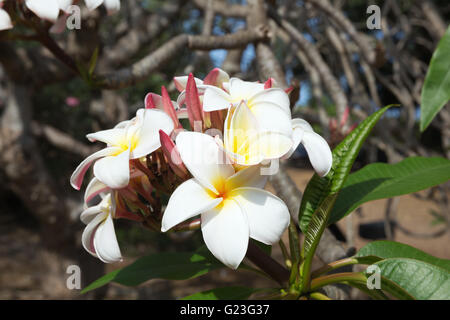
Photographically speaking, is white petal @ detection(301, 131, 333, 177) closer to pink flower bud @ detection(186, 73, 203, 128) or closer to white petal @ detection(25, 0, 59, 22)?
pink flower bud @ detection(186, 73, 203, 128)

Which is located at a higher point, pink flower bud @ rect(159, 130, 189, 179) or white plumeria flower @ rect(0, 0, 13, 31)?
white plumeria flower @ rect(0, 0, 13, 31)

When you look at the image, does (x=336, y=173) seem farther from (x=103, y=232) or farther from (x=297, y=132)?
(x=103, y=232)

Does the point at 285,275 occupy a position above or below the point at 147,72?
below

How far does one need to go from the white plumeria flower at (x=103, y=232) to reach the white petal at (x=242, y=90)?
0.22 m

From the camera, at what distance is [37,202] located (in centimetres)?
207

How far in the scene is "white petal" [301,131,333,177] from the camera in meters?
0.50

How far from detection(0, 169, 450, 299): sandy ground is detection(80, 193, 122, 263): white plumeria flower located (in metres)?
0.84

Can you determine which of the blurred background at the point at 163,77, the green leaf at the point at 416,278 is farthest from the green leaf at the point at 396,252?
the blurred background at the point at 163,77

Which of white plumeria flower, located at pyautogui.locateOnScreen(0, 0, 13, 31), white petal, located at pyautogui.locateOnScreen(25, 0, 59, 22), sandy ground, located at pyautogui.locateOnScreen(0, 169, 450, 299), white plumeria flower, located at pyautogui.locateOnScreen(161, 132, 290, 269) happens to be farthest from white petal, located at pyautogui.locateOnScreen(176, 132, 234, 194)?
sandy ground, located at pyautogui.locateOnScreen(0, 169, 450, 299)

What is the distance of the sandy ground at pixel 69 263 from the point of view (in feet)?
8.32
